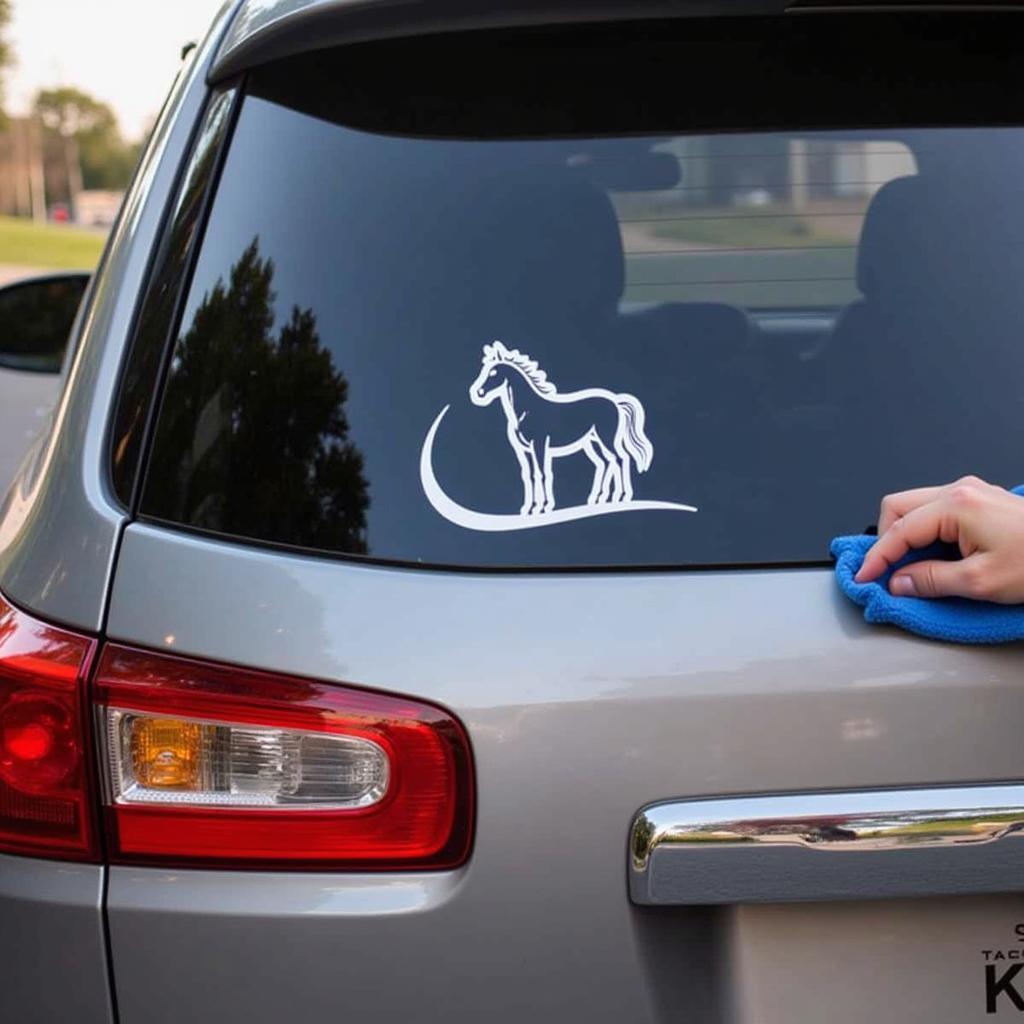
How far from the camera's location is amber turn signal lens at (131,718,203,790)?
1.60 meters

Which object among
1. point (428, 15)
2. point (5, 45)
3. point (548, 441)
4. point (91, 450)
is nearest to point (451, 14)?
point (428, 15)

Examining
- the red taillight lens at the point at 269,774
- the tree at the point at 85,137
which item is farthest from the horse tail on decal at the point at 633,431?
the tree at the point at 85,137

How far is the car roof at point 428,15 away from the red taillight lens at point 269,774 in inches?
30.9

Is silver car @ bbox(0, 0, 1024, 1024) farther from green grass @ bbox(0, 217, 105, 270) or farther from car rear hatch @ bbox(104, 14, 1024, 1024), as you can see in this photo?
green grass @ bbox(0, 217, 105, 270)

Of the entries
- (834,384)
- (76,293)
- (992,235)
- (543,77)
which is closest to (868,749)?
(834,384)

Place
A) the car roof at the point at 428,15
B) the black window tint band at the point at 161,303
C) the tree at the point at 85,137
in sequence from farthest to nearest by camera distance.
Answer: the tree at the point at 85,137
the car roof at the point at 428,15
the black window tint band at the point at 161,303

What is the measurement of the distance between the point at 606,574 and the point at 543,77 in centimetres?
68

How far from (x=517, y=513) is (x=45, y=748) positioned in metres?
0.56

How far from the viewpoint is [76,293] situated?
398 centimetres

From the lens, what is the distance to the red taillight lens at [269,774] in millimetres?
1566

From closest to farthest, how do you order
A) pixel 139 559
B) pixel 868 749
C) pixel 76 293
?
pixel 868 749 → pixel 139 559 → pixel 76 293

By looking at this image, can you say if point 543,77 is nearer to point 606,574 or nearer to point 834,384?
point 834,384

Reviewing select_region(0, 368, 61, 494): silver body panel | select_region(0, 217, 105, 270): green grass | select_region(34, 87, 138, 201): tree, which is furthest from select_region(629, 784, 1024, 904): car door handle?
select_region(34, 87, 138, 201): tree

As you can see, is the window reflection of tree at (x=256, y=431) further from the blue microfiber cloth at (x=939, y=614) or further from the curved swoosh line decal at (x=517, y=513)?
the blue microfiber cloth at (x=939, y=614)
